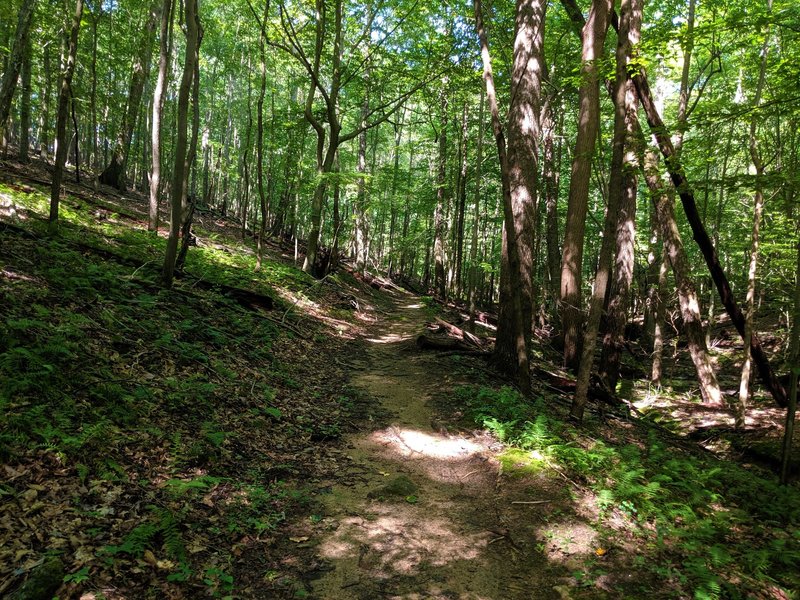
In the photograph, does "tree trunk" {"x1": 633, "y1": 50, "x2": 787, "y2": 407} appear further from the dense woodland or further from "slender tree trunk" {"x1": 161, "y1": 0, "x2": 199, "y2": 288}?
"slender tree trunk" {"x1": 161, "y1": 0, "x2": 199, "y2": 288}

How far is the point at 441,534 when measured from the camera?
4020 millimetres

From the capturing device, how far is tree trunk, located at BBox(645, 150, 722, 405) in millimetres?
10812

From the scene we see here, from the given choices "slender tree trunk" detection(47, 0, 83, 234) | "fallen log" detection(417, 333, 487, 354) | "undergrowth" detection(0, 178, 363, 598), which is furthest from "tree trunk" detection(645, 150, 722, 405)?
"slender tree trunk" detection(47, 0, 83, 234)

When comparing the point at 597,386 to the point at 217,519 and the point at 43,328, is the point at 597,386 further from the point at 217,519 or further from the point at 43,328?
the point at 43,328

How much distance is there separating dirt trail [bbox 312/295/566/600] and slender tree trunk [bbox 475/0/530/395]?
7.13 feet

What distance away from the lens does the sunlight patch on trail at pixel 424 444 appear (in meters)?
5.71

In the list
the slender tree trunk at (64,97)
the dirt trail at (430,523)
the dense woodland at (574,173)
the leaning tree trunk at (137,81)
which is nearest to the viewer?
the dirt trail at (430,523)

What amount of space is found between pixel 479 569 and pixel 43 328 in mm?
5111

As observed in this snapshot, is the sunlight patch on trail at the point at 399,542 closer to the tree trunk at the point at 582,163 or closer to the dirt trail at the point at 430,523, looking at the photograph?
the dirt trail at the point at 430,523

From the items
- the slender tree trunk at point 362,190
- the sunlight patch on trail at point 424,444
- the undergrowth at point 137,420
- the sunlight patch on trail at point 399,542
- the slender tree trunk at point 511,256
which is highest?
the slender tree trunk at point 362,190

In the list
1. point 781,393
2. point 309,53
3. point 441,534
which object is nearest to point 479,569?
point 441,534

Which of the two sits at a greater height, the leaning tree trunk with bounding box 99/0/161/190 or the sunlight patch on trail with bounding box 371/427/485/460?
the leaning tree trunk with bounding box 99/0/161/190

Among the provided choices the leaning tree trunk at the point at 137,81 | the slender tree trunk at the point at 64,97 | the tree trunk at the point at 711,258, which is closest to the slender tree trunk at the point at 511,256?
the tree trunk at the point at 711,258

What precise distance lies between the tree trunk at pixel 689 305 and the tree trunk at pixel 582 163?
2.92m
